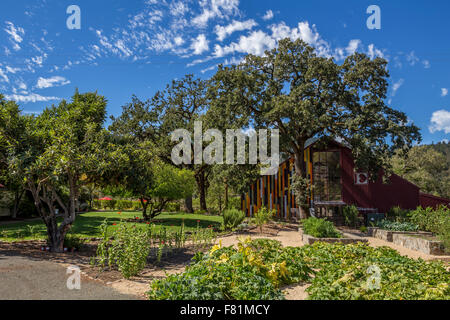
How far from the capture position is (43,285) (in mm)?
5078

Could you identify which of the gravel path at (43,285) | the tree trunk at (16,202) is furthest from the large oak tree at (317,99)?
the tree trunk at (16,202)

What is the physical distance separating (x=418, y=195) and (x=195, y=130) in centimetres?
1710

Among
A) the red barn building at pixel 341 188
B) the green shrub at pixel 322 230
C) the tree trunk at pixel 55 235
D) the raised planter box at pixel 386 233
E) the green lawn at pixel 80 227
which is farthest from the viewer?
the red barn building at pixel 341 188

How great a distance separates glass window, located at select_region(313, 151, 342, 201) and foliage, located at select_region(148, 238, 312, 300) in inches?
585

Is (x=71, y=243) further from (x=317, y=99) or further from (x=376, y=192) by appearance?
(x=376, y=192)

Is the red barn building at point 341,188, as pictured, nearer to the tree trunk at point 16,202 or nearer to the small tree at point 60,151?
the small tree at point 60,151

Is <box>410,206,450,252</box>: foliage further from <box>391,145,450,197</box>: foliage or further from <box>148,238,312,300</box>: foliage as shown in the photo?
<box>391,145,450,197</box>: foliage

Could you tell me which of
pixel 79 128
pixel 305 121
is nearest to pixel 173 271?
pixel 79 128

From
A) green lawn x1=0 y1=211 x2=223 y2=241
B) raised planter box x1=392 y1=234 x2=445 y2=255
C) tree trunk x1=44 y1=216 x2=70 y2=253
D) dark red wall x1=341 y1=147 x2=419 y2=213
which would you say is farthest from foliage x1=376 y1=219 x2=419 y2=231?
tree trunk x1=44 y1=216 x2=70 y2=253

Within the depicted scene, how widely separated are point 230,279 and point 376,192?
1737cm

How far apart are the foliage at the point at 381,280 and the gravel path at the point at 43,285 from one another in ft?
10.2

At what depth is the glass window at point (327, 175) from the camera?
65.4ft

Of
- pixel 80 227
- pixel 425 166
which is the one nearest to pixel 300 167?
pixel 80 227

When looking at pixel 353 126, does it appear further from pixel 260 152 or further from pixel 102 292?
pixel 102 292
